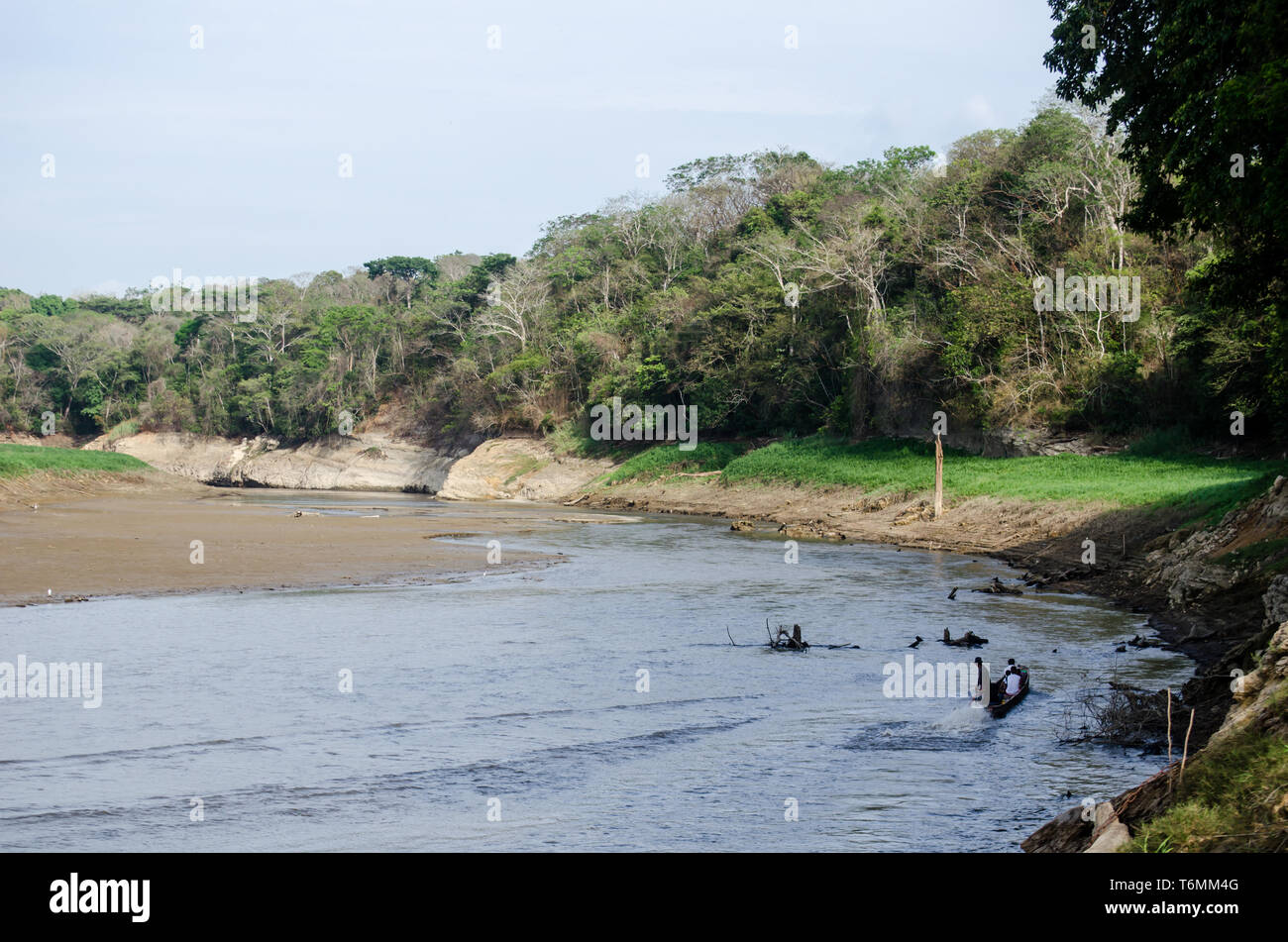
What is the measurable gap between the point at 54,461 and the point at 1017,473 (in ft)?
188

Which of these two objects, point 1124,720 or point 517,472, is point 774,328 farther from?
point 1124,720

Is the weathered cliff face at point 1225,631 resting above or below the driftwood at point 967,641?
above

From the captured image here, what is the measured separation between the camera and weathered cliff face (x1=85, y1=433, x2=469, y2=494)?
269 feet

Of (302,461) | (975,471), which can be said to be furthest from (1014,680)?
(302,461)

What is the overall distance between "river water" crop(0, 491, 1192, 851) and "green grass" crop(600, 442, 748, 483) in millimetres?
35773

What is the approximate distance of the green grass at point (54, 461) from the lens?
59312 millimetres

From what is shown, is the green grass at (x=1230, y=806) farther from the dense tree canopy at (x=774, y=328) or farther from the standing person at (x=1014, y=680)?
the dense tree canopy at (x=774, y=328)

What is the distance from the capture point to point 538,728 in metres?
13.7

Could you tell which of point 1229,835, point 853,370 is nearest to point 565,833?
point 1229,835

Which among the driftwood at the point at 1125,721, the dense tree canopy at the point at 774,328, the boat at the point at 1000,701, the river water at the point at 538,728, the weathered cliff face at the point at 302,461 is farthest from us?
the weathered cliff face at the point at 302,461

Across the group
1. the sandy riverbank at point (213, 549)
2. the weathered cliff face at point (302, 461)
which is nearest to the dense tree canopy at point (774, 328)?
the weathered cliff face at point (302, 461)

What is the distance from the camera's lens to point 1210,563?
20.5 m

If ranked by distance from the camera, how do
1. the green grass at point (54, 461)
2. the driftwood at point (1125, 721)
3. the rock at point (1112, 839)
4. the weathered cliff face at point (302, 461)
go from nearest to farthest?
the rock at point (1112, 839) < the driftwood at point (1125, 721) < the green grass at point (54, 461) < the weathered cliff face at point (302, 461)

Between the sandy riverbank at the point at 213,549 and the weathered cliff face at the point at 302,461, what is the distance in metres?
27.7
